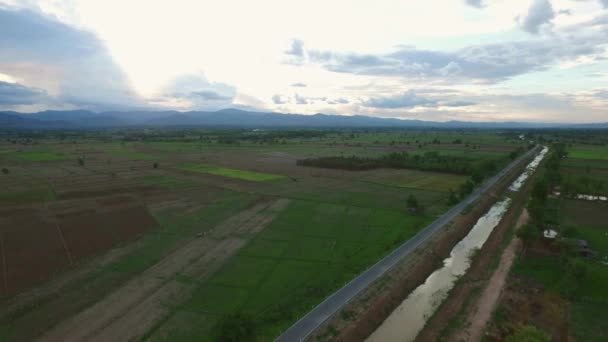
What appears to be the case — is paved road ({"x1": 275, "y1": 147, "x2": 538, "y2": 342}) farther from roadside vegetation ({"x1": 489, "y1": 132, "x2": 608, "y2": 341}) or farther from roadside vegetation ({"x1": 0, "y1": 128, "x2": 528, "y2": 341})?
roadside vegetation ({"x1": 489, "y1": 132, "x2": 608, "y2": 341})

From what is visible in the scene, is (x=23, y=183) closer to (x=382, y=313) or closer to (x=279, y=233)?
(x=279, y=233)

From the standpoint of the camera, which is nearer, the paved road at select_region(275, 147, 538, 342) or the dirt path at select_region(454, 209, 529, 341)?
the paved road at select_region(275, 147, 538, 342)

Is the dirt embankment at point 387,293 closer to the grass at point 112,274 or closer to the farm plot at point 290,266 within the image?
the farm plot at point 290,266

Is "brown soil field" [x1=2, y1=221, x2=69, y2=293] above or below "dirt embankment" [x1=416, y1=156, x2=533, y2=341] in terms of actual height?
above

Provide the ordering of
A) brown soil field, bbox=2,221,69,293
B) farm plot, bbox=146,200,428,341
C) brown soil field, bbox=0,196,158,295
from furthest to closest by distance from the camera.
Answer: brown soil field, bbox=0,196,158,295 < brown soil field, bbox=2,221,69,293 < farm plot, bbox=146,200,428,341

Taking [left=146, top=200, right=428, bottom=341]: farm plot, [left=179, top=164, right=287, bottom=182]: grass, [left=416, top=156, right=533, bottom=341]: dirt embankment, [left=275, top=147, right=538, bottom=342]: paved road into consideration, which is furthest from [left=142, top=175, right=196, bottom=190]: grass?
[left=416, top=156, right=533, bottom=341]: dirt embankment

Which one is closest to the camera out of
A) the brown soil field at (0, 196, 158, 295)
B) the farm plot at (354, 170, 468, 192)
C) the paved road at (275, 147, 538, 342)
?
the paved road at (275, 147, 538, 342)

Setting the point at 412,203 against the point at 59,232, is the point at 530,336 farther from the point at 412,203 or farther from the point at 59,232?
the point at 59,232

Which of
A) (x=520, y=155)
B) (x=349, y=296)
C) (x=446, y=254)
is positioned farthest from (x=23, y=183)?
(x=520, y=155)

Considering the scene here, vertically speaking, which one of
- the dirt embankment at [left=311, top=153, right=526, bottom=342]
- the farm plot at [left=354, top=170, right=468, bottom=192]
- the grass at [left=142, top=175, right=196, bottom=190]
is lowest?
the dirt embankment at [left=311, top=153, right=526, bottom=342]

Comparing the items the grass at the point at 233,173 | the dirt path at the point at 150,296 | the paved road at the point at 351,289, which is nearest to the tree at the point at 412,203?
the paved road at the point at 351,289
